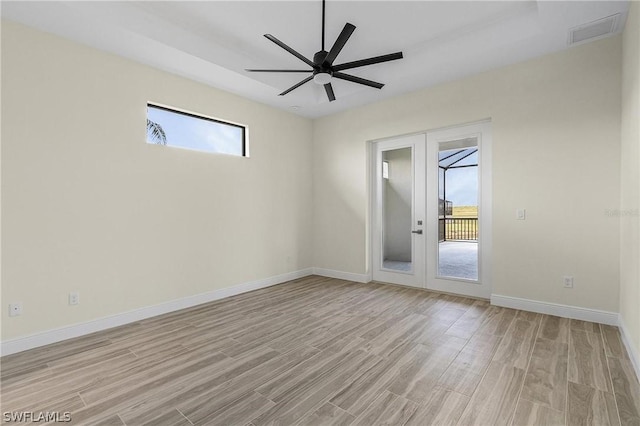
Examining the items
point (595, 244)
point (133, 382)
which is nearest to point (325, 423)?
point (133, 382)

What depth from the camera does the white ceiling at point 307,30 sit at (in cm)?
279

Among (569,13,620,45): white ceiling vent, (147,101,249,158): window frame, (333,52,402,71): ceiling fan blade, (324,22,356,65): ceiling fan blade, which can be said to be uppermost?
(569,13,620,45): white ceiling vent

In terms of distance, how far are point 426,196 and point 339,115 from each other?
223 centimetres

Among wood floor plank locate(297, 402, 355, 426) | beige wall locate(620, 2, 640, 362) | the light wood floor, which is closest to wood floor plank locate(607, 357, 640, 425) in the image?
the light wood floor

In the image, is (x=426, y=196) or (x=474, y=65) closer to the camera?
(x=474, y=65)

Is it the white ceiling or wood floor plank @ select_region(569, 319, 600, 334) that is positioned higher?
the white ceiling

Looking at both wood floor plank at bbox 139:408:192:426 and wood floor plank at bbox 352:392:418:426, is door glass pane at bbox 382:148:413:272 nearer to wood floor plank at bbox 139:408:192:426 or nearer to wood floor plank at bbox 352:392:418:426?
wood floor plank at bbox 352:392:418:426

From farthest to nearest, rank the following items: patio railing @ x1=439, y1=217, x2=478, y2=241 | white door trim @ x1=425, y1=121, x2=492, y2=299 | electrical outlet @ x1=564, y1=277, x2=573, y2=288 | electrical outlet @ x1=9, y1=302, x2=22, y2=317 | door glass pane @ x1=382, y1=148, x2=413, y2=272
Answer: door glass pane @ x1=382, y1=148, x2=413, y2=272, patio railing @ x1=439, y1=217, x2=478, y2=241, white door trim @ x1=425, y1=121, x2=492, y2=299, electrical outlet @ x1=564, y1=277, x2=573, y2=288, electrical outlet @ x1=9, y1=302, x2=22, y2=317

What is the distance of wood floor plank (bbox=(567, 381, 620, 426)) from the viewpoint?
1.76 m

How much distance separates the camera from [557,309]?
344 cm

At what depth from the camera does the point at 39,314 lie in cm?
285

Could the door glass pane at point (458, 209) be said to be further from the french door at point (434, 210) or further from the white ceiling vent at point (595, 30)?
the white ceiling vent at point (595, 30)

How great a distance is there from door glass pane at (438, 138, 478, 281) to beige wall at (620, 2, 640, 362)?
1.47 meters

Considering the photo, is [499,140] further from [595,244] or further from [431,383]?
[431,383]
